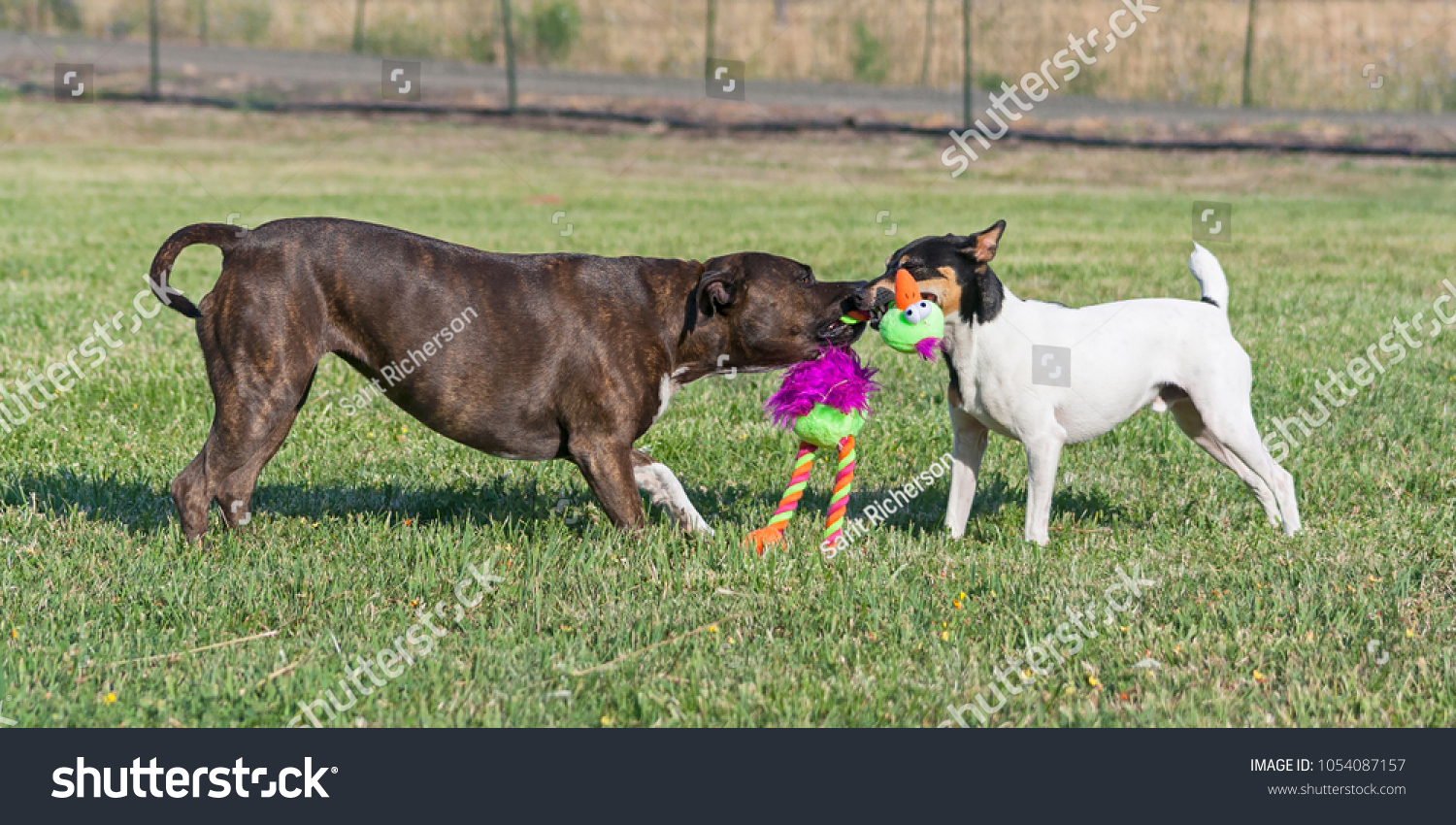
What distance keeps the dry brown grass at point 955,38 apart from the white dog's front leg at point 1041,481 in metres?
26.2

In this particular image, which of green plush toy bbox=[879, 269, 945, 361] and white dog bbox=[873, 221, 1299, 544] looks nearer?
green plush toy bbox=[879, 269, 945, 361]

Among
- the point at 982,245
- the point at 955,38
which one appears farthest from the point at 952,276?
the point at 955,38

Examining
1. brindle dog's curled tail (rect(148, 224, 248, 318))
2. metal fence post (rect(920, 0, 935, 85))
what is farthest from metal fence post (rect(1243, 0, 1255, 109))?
brindle dog's curled tail (rect(148, 224, 248, 318))

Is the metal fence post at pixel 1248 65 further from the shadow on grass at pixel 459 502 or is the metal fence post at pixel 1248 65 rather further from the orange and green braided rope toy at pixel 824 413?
the orange and green braided rope toy at pixel 824 413

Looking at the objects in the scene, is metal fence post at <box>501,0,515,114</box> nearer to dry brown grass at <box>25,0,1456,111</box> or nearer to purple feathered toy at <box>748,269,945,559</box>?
dry brown grass at <box>25,0,1456,111</box>

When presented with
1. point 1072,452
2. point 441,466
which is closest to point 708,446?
point 441,466

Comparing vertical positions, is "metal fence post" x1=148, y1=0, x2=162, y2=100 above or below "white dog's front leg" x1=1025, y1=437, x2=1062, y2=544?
above

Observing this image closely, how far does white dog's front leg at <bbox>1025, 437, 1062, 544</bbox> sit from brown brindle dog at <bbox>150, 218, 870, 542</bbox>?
0.93 metres

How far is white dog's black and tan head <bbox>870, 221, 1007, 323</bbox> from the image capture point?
557cm

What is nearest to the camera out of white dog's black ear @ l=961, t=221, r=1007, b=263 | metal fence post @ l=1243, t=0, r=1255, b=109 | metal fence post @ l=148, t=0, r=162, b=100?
white dog's black ear @ l=961, t=221, r=1007, b=263

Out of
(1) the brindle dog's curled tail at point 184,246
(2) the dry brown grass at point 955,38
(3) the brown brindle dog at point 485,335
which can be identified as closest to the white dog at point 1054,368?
(3) the brown brindle dog at point 485,335

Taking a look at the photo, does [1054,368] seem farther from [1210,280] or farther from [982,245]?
[1210,280]

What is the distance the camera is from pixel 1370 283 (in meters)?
13.6

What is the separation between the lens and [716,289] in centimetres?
569
